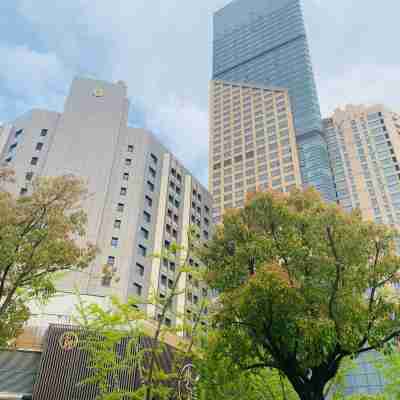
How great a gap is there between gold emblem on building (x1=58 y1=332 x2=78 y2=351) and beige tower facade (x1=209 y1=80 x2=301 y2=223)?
64790 millimetres

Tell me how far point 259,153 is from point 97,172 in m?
57.6

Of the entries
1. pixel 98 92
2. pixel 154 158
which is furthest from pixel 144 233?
pixel 98 92

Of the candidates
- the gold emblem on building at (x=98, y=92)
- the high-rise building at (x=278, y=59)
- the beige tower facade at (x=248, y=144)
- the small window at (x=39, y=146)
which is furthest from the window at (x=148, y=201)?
the high-rise building at (x=278, y=59)

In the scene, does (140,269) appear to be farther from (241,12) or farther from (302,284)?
(241,12)

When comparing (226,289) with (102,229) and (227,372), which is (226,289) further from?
(102,229)

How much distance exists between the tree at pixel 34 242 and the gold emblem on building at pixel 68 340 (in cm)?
670

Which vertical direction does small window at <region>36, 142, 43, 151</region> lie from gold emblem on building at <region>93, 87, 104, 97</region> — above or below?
below

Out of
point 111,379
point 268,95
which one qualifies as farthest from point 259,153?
point 111,379

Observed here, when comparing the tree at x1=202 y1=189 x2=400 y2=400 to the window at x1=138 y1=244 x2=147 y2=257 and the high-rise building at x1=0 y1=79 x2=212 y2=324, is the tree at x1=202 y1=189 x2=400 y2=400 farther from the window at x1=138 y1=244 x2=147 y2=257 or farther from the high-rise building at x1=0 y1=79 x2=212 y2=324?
the window at x1=138 y1=244 x2=147 y2=257

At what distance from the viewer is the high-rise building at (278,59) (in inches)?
3595

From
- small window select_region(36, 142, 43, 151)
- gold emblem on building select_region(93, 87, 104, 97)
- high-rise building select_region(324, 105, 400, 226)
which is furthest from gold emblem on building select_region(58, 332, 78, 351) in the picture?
high-rise building select_region(324, 105, 400, 226)

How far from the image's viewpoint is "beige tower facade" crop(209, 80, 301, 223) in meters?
85.6

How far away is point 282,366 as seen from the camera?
10898 mm

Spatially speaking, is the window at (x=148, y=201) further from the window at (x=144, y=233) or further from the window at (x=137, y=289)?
the window at (x=137, y=289)
